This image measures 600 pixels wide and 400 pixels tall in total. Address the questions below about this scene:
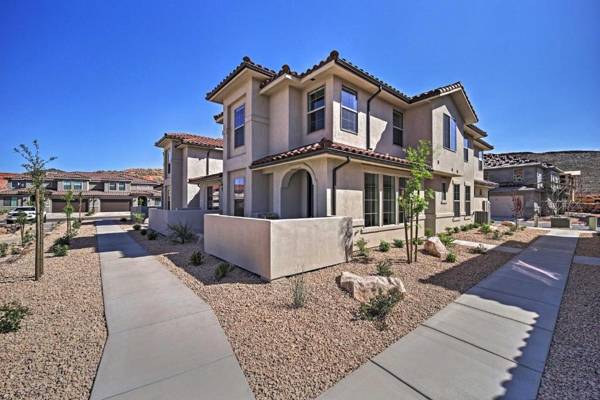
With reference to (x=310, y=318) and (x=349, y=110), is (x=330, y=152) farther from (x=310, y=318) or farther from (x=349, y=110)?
(x=310, y=318)

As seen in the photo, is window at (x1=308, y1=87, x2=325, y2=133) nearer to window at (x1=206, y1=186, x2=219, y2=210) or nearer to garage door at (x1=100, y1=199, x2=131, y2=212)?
window at (x1=206, y1=186, x2=219, y2=210)

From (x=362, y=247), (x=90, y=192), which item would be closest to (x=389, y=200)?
(x=362, y=247)

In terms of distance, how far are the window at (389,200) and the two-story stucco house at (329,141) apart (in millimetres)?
44

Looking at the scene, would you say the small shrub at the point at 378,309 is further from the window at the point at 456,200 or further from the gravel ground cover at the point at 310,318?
the window at the point at 456,200

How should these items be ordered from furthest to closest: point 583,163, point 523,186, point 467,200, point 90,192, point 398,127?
point 583,163
point 90,192
point 523,186
point 467,200
point 398,127

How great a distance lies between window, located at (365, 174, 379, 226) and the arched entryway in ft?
7.59

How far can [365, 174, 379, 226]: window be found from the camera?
9.89 m

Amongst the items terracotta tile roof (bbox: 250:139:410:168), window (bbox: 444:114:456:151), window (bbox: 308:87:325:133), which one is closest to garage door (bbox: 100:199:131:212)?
terracotta tile roof (bbox: 250:139:410:168)

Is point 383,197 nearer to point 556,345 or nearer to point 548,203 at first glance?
point 556,345

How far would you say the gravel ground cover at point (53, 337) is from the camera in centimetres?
288

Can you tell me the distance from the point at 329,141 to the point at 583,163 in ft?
203

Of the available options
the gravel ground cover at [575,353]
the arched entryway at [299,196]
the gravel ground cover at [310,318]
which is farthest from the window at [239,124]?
the gravel ground cover at [575,353]

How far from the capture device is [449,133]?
14188mm

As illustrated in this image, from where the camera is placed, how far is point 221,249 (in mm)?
8812
